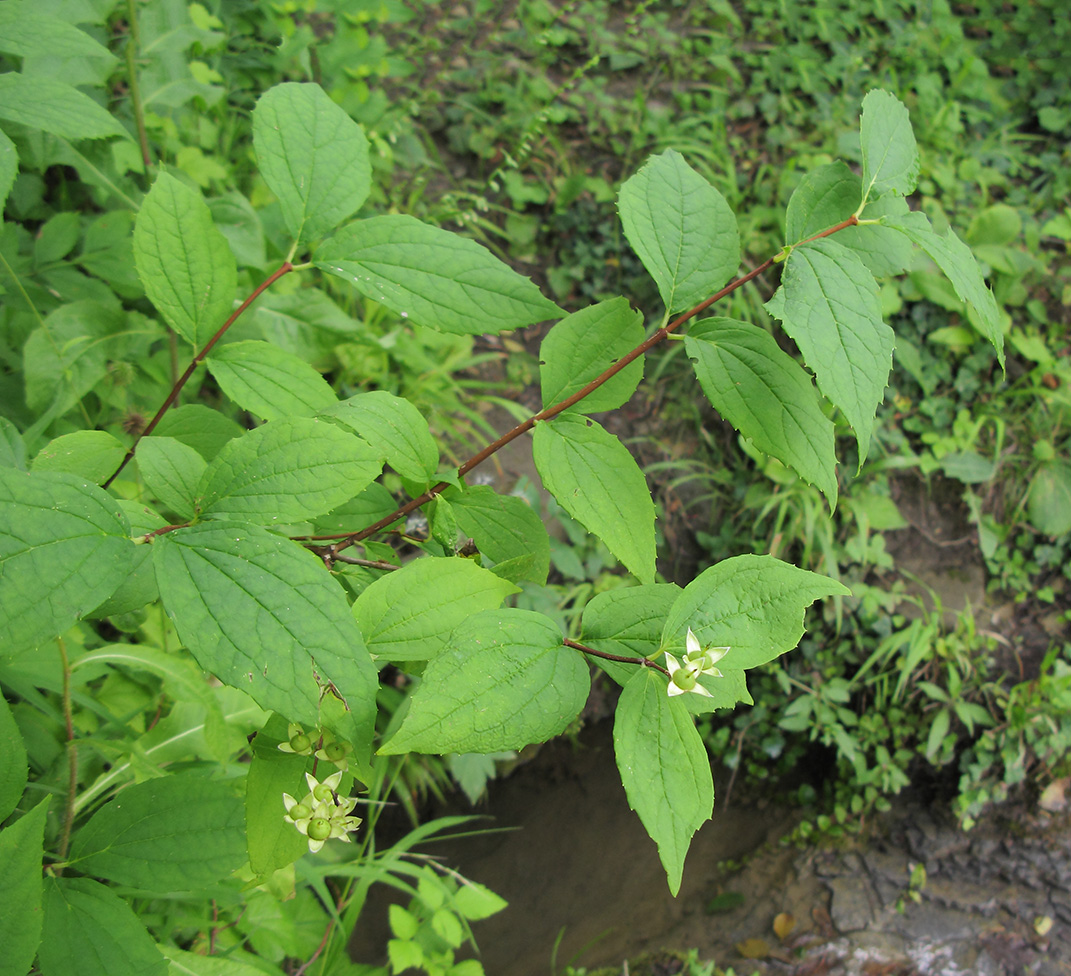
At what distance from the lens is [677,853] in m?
0.56

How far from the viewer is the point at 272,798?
65cm

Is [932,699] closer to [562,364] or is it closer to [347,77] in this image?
[562,364]

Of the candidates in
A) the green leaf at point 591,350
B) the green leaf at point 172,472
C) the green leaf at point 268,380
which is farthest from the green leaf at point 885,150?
the green leaf at point 172,472

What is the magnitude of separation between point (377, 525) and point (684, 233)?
47 centimetres

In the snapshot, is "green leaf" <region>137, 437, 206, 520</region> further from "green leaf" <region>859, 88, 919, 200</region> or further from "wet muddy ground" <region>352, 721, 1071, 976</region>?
"wet muddy ground" <region>352, 721, 1071, 976</region>

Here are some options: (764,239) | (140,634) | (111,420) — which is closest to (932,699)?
(764,239)

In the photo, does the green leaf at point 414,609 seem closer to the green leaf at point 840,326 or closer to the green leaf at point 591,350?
the green leaf at point 591,350

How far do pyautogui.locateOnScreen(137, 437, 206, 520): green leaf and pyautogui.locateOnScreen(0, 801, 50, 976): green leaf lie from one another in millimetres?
290

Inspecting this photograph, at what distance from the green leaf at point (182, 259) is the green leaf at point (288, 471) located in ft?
0.80

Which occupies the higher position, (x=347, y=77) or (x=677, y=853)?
(x=347, y=77)

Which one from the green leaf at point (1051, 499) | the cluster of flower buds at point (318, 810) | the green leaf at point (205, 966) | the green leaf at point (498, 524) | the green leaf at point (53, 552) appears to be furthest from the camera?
the green leaf at point (1051, 499)

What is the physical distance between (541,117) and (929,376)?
188 centimetres

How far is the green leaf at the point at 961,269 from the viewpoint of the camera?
719 mm

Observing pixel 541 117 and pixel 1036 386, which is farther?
pixel 1036 386
